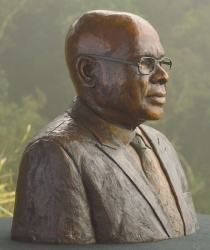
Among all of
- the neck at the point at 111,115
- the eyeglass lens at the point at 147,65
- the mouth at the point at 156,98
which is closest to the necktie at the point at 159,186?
the neck at the point at 111,115

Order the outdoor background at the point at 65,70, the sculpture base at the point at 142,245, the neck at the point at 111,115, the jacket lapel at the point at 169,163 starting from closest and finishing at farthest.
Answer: the sculpture base at the point at 142,245 → the neck at the point at 111,115 → the jacket lapel at the point at 169,163 → the outdoor background at the point at 65,70

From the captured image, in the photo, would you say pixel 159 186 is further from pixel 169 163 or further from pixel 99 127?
pixel 99 127

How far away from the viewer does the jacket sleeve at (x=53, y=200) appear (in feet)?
9.77

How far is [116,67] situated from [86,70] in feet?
0.56

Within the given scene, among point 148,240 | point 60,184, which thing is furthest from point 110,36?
point 148,240

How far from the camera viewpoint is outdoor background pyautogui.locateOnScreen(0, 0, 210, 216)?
664 cm

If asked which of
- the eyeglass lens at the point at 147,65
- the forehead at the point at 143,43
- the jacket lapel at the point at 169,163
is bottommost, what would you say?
the jacket lapel at the point at 169,163

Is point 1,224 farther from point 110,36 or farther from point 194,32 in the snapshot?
point 194,32

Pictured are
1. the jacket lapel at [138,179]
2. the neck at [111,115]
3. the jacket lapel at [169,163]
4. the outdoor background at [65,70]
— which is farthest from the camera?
the outdoor background at [65,70]

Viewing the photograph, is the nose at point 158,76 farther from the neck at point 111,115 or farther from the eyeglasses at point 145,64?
the neck at point 111,115

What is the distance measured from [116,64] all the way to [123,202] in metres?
0.66

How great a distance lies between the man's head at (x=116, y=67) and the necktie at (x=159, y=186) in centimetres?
17

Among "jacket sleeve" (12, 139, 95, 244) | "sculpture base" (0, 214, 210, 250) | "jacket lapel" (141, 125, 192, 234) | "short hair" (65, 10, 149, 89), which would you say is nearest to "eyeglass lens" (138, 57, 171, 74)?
"short hair" (65, 10, 149, 89)

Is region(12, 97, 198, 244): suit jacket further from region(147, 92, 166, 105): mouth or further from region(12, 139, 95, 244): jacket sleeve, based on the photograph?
region(147, 92, 166, 105): mouth
